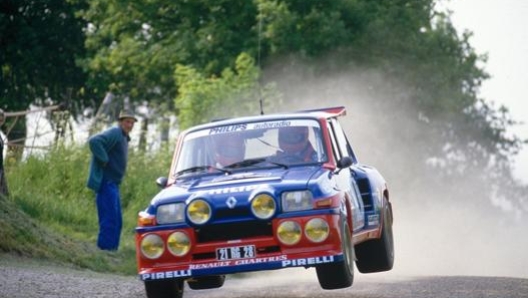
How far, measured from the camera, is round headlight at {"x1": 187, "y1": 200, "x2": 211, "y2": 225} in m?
12.1

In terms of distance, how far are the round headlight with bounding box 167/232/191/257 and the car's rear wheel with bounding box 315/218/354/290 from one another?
1158mm

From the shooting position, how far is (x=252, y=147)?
1344cm

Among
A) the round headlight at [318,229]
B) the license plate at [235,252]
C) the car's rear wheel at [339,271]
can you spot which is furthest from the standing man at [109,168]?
the round headlight at [318,229]

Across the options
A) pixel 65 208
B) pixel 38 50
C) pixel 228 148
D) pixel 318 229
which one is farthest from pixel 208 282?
pixel 38 50

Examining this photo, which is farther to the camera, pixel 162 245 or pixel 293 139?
pixel 293 139

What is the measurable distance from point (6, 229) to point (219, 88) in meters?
13.9

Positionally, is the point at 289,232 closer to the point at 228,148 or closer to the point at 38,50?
the point at 228,148

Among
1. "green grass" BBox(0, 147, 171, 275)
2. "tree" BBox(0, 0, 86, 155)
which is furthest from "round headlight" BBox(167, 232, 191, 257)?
"tree" BBox(0, 0, 86, 155)

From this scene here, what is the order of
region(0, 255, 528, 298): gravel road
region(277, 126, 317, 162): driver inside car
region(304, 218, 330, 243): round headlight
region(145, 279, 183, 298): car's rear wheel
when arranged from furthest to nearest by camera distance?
1. region(0, 255, 528, 298): gravel road
2. region(277, 126, 317, 162): driver inside car
3. region(145, 279, 183, 298): car's rear wheel
4. region(304, 218, 330, 243): round headlight

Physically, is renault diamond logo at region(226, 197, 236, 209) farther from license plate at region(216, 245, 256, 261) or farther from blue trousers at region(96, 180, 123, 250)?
blue trousers at region(96, 180, 123, 250)

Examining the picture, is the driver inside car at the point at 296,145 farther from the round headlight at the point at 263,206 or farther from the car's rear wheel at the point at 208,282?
the car's rear wheel at the point at 208,282

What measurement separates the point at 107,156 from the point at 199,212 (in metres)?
7.04

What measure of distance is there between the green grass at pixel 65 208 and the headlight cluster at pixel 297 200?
6566mm

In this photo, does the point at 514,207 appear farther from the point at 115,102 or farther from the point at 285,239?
the point at 285,239
